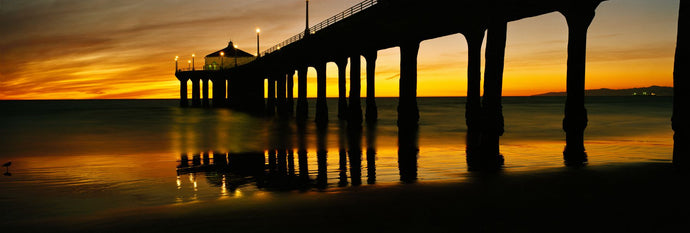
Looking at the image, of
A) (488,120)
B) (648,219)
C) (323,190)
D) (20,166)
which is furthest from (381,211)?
(488,120)

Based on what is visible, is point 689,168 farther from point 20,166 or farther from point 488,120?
point 20,166

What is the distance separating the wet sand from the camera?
825cm

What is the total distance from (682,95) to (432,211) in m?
8.01

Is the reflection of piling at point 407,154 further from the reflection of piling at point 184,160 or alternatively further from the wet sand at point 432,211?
the reflection of piling at point 184,160

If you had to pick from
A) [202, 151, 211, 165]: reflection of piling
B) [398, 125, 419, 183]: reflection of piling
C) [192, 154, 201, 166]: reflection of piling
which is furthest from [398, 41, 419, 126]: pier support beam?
[192, 154, 201, 166]: reflection of piling

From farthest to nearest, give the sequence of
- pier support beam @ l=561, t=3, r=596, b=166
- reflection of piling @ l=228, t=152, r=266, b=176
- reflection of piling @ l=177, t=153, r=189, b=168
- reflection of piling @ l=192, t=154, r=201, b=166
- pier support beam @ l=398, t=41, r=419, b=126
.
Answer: pier support beam @ l=398, t=41, r=419, b=126, pier support beam @ l=561, t=3, r=596, b=166, reflection of piling @ l=192, t=154, r=201, b=166, reflection of piling @ l=177, t=153, r=189, b=168, reflection of piling @ l=228, t=152, r=266, b=176

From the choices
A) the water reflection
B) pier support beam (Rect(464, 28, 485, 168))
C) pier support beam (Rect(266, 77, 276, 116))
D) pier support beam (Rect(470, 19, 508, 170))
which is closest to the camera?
the water reflection

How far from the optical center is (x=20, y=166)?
1739 cm

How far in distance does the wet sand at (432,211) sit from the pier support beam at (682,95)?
1.89 m

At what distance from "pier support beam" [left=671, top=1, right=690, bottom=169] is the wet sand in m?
1.89

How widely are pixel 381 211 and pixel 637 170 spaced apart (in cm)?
870

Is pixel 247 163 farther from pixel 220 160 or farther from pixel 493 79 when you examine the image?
pixel 493 79

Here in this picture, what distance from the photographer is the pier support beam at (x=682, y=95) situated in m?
13.2

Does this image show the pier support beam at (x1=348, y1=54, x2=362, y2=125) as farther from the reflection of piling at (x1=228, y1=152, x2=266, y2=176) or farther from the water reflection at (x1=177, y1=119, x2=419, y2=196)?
the reflection of piling at (x1=228, y1=152, x2=266, y2=176)
